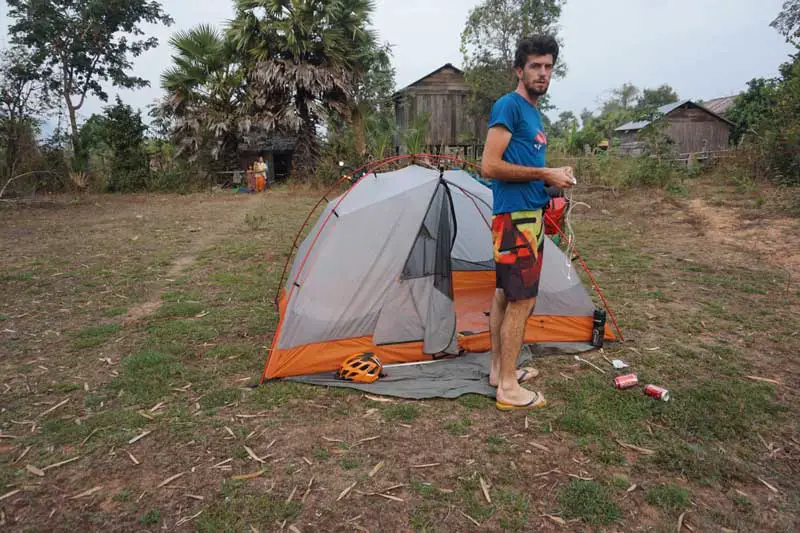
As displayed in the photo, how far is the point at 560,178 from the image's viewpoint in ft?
8.97

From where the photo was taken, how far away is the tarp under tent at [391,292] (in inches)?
146

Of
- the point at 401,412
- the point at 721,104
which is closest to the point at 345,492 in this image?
the point at 401,412

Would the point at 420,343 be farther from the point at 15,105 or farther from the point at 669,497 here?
the point at 15,105

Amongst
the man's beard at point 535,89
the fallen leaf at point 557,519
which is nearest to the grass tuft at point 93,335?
the fallen leaf at point 557,519

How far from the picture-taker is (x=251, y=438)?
2.90 m

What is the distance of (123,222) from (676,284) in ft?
34.7

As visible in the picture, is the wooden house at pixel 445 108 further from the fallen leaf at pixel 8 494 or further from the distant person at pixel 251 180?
the fallen leaf at pixel 8 494

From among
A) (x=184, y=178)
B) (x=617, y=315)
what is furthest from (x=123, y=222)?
(x=617, y=315)

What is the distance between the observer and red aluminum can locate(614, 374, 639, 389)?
11.2 ft

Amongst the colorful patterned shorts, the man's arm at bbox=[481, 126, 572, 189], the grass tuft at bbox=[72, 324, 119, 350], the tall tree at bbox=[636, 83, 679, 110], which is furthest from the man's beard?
the tall tree at bbox=[636, 83, 679, 110]

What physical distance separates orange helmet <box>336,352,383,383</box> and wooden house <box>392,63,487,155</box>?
65.1 feet

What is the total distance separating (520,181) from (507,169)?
0.10 metres

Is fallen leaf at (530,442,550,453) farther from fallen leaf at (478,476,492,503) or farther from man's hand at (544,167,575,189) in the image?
man's hand at (544,167,575,189)

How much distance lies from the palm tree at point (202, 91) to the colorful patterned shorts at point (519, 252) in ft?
51.3
